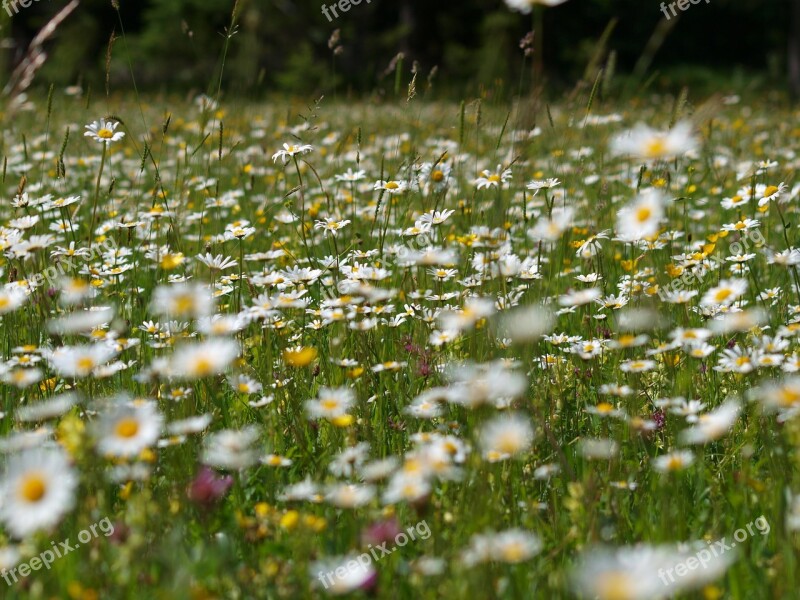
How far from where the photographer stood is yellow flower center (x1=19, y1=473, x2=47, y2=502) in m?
1.26

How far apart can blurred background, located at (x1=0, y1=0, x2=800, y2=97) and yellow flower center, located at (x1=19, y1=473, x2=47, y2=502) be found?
14.7 meters

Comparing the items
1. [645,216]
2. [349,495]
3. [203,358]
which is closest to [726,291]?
[645,216]

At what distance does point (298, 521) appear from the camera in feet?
4.92

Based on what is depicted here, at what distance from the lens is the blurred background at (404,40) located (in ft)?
62.2

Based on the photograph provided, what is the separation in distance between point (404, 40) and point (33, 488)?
1919cm

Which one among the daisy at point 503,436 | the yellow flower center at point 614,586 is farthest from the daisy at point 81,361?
the yellow flower center at point 614,586

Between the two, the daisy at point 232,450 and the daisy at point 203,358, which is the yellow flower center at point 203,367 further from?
the daisy at point 232,450

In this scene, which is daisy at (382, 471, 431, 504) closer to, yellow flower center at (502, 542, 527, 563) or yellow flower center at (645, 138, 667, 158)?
yellow flower center at (502, 542, 527, 563)

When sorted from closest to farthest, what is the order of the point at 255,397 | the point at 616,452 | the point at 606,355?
the point at 616,452 → the point at 255,397 → the point at 606,355

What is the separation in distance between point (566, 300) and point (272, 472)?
907mm

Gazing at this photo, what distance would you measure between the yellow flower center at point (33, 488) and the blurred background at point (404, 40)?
48.2ft

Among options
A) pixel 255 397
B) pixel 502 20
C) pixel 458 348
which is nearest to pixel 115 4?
pixel 255 397

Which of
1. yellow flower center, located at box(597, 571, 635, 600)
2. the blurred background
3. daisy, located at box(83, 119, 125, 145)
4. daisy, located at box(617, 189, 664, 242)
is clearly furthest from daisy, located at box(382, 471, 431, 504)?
the blurred background

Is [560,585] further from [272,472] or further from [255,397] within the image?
[255,397]
